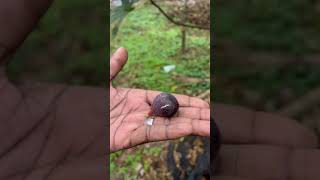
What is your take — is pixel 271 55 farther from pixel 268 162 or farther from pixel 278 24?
pixel 268 162

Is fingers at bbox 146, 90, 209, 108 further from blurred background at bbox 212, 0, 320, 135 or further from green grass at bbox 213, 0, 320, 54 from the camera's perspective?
green grass at bbox 213, 0, 320, 54

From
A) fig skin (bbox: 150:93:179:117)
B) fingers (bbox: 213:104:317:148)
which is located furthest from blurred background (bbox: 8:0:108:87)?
fingers (bbox: 213:104:317:148)

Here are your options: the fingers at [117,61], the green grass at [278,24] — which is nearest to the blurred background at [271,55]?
the green grass at [278,24]

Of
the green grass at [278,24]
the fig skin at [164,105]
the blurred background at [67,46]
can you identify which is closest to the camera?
the fig skin at [164,105]

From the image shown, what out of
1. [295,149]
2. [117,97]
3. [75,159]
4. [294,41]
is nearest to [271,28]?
[294,41]

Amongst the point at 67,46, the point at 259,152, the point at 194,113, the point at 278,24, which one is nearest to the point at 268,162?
the point at 259,152

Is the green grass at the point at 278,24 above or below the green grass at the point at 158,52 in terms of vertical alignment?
below

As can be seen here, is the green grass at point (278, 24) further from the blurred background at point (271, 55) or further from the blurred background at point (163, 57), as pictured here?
the blurred background at point (163, 57)
